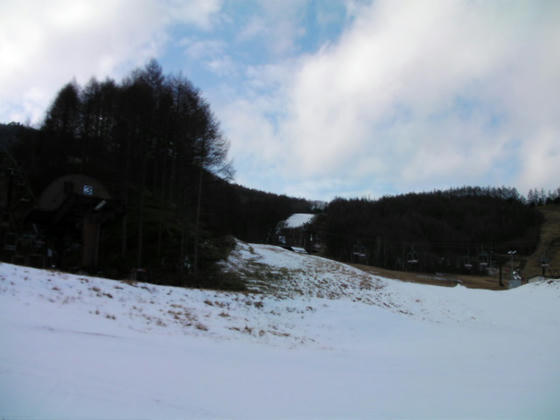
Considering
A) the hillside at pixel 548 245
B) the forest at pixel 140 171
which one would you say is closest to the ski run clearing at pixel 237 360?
the forest at pixel 140 171

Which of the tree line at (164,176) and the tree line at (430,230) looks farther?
the tree line at (430,230)

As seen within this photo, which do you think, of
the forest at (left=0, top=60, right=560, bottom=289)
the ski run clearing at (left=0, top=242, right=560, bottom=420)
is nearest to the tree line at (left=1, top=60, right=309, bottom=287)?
the forest at (left=0, top=60, right=560, bottom=289)

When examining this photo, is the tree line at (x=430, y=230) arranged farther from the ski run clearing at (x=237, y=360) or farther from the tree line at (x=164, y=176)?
the ski run clearing at (x=237, y=360)

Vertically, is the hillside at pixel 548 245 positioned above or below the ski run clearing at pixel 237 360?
above

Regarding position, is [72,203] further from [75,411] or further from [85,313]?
[75,411]

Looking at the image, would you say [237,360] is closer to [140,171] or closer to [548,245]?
[140,171]

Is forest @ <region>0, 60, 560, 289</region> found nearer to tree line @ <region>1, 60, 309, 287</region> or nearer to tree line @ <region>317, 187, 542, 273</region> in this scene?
tree line @ <region>1, 60, 309, 287</region>

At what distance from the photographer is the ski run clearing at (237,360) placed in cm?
429

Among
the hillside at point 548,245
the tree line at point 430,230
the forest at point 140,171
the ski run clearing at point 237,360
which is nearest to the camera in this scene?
the ski run clearing at point 237,360

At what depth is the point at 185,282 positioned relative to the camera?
20516 mm

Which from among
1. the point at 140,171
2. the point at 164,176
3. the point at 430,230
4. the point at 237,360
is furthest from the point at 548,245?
the point at 237,360

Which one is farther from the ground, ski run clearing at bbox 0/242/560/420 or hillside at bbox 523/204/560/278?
hillside at bbox 523/204/560/278

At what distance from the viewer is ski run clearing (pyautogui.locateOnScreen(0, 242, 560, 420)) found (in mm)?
4285

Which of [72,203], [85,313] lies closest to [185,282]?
[72,203]
